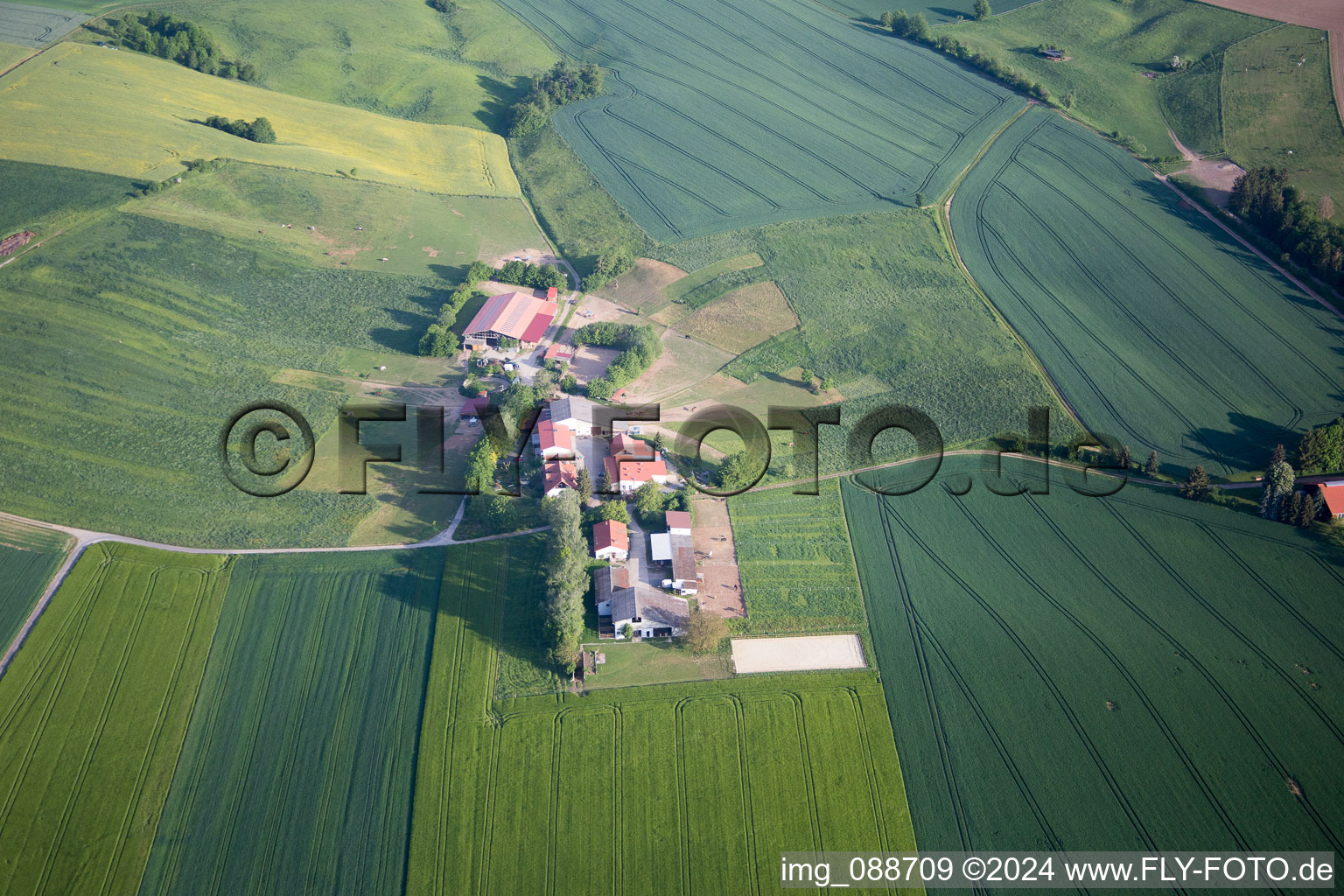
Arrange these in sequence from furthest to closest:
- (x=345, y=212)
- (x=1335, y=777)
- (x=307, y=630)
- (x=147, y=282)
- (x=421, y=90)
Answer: (x=421, y=90) → (x=345, y=212) → (x=147, y=282) → (x=307, y=630) → (x=1335, y=777)

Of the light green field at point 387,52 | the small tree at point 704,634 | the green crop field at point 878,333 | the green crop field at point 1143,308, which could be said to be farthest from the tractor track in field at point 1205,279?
the light green field at point 387,52

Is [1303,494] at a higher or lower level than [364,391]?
higher

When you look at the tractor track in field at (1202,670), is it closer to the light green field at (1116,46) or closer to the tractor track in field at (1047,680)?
the tractor track in field at (1047,680)

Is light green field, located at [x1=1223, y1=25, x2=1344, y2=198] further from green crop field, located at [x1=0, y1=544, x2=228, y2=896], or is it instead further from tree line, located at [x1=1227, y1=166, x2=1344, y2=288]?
green crop field, located at [x1=0, y1=544, x2=228, y2=896]

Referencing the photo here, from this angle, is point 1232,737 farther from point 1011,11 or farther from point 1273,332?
point 1011,11

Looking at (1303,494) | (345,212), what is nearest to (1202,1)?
(1303,494)

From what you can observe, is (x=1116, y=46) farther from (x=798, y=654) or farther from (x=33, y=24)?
(x=33, y=24)

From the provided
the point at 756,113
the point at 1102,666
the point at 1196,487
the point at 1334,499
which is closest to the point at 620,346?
the point at 1102,666
